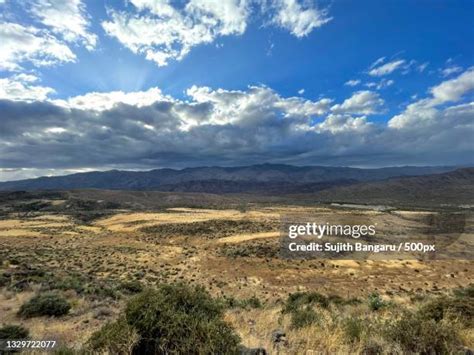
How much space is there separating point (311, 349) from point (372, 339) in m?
1.07

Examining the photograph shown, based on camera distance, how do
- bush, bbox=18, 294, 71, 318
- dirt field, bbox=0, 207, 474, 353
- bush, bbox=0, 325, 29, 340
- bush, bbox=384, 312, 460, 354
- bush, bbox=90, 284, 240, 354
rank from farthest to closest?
bush, bbox=18, 294, 71, 318
dirt field, bbox=0, 207, 474, 353
bush, bbox=0, 325, 29, 340
bush, bbox=384, 312, 460, 354
bush, bbox=90, 284, 240, 354

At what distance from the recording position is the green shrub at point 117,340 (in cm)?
485

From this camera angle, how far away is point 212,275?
2177 centimetres

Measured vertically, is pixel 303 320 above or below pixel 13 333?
below

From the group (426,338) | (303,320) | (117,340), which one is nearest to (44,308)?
(117,340)

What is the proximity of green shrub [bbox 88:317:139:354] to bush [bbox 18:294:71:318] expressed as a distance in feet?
21.4

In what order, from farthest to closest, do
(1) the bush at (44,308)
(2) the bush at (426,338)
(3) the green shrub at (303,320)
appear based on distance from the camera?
(1) the bush at (44,308) → (3) the green shrub at (303,320) → (2) the bush at (426,338)

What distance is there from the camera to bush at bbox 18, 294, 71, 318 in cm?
1020

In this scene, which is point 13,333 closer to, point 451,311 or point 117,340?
point 117,340

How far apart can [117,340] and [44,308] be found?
7.20 metres

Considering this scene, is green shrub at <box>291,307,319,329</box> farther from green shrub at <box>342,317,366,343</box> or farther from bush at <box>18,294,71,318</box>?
bush at <box>18,294,71,318</box>

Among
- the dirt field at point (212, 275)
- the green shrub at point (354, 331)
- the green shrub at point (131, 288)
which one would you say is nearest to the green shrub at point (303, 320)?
the dirt field at point (212, 275)

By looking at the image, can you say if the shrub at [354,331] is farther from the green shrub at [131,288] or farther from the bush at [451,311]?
the green shrub at [131,288]

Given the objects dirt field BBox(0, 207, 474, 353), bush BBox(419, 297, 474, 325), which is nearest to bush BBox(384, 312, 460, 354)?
dirt field BBox(0, 207, 474, 353)
